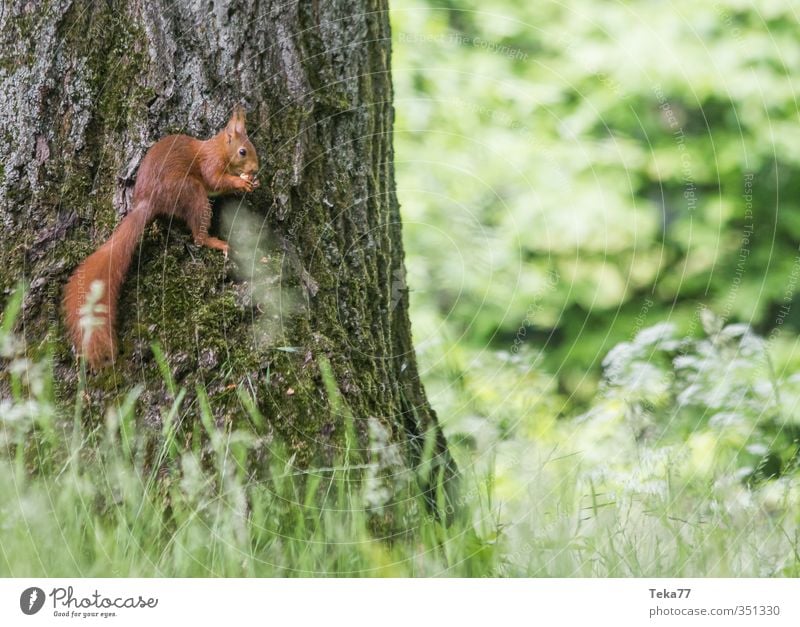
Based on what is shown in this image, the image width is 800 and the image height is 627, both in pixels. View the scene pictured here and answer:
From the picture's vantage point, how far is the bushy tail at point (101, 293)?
1507 millimetres

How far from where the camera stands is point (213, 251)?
1560 millimetres

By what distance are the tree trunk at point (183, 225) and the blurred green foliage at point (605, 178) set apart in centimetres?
152

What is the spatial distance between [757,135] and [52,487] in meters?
2.87

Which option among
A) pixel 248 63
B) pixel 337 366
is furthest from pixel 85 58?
pixel 337 366

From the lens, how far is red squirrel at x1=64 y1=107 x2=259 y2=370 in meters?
1.51

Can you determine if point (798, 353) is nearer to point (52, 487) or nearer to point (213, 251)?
point (213, 251)
